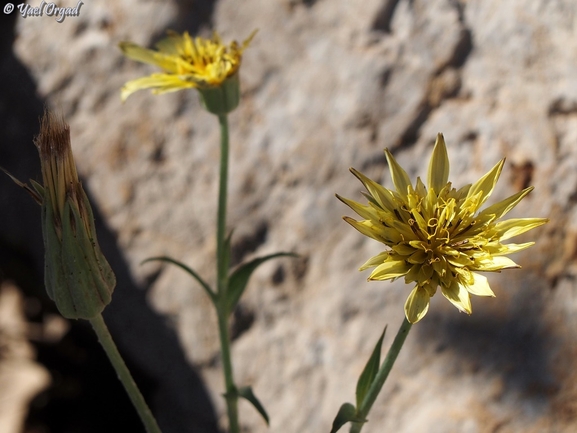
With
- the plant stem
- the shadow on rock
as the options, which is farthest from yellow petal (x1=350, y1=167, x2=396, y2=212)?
the shadow on rock

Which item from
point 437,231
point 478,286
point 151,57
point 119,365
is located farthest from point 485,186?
point 151,57

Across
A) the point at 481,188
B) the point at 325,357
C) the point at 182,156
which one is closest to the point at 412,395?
the point at 325,357

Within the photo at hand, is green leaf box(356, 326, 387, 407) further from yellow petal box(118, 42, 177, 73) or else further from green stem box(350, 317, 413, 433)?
yellow petal box(118, 42, 177, 73)

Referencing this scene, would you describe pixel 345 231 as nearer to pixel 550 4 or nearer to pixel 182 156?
pixel 182 156

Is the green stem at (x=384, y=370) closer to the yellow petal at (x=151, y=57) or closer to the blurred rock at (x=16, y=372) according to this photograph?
the yellow petal at (x=151, y=57)

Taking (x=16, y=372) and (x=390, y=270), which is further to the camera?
(x=16, y=372)

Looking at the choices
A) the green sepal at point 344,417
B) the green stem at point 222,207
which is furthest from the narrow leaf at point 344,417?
the green stem at point 222,207

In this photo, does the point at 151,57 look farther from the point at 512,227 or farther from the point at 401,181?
the point at 512,227
